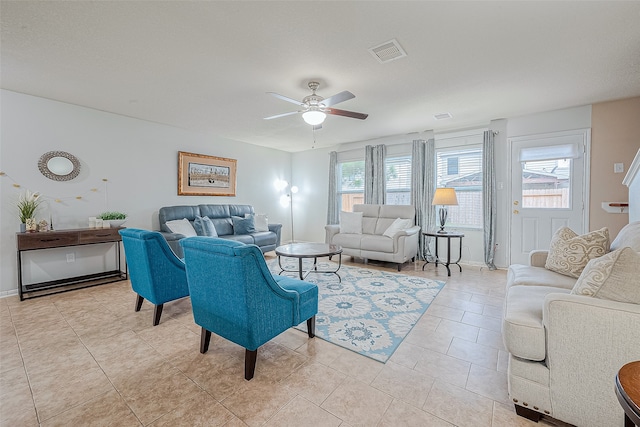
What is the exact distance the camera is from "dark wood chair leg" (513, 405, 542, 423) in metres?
1.36

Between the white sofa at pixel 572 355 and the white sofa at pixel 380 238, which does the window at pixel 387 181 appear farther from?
the white sofa at pixel 572 355

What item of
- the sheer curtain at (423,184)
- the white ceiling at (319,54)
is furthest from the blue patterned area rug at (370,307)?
the white ceiling at (319,54)

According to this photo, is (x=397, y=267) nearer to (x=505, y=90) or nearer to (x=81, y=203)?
(x=505, y=90)

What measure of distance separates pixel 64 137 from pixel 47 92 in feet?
1.96

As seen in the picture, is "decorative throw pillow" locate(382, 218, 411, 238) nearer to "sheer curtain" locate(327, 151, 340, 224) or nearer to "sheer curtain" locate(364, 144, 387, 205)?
"sheer curtain" locate(364, 144, 387, 205)

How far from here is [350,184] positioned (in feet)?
20.6

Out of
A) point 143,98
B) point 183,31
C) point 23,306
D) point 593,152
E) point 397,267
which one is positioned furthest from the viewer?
point 397,267

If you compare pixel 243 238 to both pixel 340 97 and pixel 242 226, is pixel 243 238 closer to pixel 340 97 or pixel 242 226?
pixel 242 226

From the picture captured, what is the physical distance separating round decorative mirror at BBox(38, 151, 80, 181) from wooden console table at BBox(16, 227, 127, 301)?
2.66ft

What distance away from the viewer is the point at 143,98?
11.3 ft

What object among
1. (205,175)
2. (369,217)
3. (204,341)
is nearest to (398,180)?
(369,217)

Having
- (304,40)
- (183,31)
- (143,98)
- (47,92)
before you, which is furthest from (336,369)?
(47,92)

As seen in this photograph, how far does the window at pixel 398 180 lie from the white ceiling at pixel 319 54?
5.45ft

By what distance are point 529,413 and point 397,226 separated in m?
3.50
